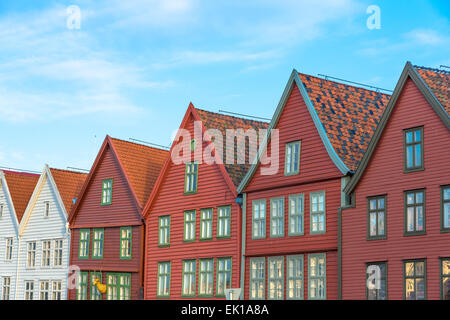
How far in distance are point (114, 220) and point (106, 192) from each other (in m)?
2.12

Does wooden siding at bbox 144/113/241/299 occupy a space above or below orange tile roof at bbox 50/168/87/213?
below

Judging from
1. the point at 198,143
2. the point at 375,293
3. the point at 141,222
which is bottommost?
the point at 375,293

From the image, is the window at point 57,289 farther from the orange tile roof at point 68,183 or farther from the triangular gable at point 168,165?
the triangular gable at point 168,165

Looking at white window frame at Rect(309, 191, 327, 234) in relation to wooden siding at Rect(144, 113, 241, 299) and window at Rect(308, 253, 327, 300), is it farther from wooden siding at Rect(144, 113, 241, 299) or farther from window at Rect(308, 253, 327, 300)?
wooden siding at Rect(144, 113, 241, 299)

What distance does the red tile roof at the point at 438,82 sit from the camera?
3228cm

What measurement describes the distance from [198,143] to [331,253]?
35.9 feet

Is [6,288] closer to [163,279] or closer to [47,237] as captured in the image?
[47,237]

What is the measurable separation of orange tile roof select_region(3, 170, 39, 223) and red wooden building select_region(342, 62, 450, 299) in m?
29.6

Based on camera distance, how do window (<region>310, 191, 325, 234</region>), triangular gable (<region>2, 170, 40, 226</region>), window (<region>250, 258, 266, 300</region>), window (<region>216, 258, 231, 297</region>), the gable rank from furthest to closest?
triangular gable (<region>2, 170, 40, 226</region>) → the gable → window (<region>216, 258, 231, 297</region>) → window (<region>250, 258, 266, 300</region>) → window (<region>310, 191, 325, 234</region>)

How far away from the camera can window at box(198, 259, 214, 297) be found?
137 feet

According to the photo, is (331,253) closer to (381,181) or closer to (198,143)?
(381,181)

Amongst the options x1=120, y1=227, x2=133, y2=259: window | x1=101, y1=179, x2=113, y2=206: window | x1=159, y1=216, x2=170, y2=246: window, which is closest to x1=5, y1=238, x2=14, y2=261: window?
x1=101, y1=179, x2=113, y2=206: window

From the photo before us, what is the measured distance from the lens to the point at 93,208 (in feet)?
167

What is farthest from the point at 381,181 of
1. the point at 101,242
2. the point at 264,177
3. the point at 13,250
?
the point at 13,250
